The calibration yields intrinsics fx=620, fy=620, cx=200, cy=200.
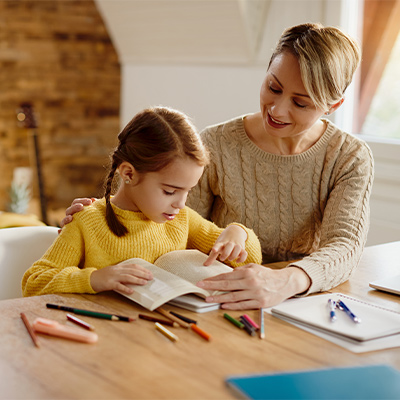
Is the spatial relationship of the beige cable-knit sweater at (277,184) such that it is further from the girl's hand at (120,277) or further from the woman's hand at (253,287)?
the girl's hand at (120,277)

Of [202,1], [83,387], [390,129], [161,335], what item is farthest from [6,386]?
[202,1]

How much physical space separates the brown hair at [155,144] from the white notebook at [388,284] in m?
0.50

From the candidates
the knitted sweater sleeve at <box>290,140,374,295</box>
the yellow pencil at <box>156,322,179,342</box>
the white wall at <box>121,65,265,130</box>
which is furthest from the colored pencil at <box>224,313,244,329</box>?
the white wall at <box>121,65,265,130</box>

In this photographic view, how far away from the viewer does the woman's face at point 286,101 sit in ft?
5.52

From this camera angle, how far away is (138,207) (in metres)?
1.44

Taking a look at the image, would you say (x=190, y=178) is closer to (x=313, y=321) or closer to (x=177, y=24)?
(x=313, y=321)

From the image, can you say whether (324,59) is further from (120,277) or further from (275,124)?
(120,277)

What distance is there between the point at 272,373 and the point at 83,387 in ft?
0.93

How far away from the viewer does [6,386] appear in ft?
2.99

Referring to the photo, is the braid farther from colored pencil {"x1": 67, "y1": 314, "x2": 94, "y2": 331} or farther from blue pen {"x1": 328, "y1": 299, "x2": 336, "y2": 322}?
blue pen {"x1": 328, "y1": 299, "x2": 336, "y2": 322}

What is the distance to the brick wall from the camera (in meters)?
4.14

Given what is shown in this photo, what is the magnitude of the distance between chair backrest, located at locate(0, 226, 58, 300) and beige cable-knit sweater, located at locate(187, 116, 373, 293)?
0.51 metres

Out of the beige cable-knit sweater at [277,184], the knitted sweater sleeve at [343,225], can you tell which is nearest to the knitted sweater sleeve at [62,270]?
the knitted sweater sleeve at [343,225]

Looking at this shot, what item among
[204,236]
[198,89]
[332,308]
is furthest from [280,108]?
[198,89]
